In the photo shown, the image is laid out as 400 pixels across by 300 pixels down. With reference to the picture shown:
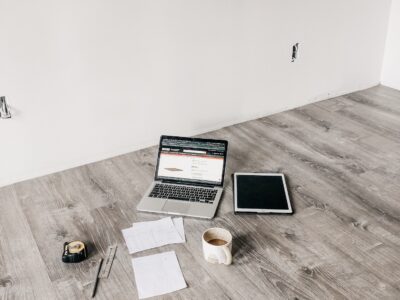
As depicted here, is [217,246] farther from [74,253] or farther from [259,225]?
[74,253]

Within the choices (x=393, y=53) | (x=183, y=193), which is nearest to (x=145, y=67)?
(x=183, y=193)

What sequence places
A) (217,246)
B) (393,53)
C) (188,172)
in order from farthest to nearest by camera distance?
(393,53) < (188,172) < (217,246)

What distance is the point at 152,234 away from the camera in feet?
6.29

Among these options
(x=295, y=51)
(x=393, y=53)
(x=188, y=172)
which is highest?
(x=295, y=51)

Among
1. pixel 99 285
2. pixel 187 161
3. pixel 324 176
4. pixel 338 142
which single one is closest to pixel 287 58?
pixel 338 142

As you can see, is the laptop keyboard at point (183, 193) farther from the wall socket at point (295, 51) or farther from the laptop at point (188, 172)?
the wall socket at point (295, 51)

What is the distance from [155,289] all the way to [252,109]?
5.45 feet

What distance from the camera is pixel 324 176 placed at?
92.4 inches

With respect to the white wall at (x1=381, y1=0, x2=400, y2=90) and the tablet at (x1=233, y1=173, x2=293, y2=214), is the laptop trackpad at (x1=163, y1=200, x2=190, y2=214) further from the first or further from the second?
the white wall at (x1=381, y1=0, x2=400, y2=90)

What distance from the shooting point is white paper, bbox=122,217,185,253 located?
1858mm

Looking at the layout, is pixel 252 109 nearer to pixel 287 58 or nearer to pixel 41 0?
pixel 287 58

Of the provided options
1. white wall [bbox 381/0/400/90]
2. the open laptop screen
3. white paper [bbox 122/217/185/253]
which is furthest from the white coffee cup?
white wall [bbox 381/0/400/90]

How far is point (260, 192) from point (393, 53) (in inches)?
79.4

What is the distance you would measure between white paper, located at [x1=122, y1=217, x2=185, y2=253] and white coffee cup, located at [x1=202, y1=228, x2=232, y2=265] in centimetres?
15
